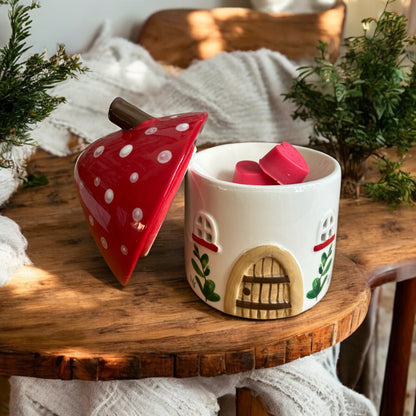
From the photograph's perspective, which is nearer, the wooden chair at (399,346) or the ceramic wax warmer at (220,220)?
the ceramic wax warmer at (220,220)

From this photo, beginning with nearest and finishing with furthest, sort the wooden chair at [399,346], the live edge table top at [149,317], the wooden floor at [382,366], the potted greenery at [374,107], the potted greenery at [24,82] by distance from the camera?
the live edge table top at [149,317], the potted greenery at [24,82], the potted greenery at [374,107], the wooden chair at [399,346], the wooden floor at [382,366]

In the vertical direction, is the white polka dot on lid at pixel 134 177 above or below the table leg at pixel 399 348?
above

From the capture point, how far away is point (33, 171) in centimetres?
102

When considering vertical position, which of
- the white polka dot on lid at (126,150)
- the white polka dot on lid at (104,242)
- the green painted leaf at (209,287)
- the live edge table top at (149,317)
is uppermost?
the white polka dot on lid at (126,150)

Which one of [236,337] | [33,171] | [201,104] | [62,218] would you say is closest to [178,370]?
[236,337]

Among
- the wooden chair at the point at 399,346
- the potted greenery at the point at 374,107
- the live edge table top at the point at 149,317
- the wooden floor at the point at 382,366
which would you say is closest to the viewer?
the live edge table top at the point at 149,317

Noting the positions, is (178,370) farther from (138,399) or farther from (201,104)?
(201,104)

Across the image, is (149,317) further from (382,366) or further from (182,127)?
(382,366)

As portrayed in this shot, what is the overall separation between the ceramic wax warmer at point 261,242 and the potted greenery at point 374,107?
0.31 metres

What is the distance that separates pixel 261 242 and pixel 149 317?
14 cm

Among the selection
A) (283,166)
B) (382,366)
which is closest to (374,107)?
(283,166)

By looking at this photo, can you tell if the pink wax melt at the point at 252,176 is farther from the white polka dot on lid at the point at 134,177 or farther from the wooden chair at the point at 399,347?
the wooden chair at the point at 399,347

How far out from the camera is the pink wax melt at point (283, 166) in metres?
0.53

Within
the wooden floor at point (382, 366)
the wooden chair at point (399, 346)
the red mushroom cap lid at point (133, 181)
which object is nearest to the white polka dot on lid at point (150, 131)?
the red mushroom cap lid at point (133, 181)
